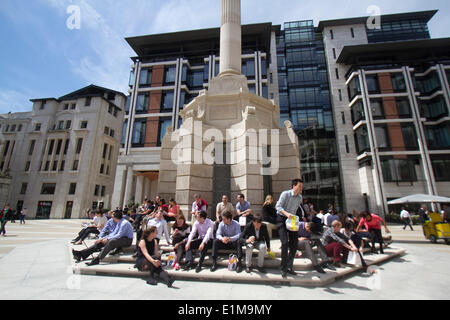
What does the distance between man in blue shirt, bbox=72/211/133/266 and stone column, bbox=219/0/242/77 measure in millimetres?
9841

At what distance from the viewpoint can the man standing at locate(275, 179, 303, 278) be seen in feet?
15.9

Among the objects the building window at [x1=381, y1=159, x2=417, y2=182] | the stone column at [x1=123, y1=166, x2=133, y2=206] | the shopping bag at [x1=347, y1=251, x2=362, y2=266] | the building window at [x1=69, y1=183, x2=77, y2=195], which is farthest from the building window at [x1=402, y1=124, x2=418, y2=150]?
the building window at [x1=69, y1=183, x2=77, y2=195]

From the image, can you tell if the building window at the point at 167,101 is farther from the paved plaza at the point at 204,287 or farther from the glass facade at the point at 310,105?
the paved plaza at the point at 204,287

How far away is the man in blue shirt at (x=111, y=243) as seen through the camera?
6078 millimetres

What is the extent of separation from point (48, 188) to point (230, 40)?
148 feet

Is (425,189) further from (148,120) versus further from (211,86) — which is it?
(148,120)

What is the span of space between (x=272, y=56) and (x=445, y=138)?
3195 cm

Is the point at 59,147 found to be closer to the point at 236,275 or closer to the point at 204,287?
the point at 204,287

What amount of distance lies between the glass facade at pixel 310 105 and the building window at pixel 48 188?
4552 centimetres

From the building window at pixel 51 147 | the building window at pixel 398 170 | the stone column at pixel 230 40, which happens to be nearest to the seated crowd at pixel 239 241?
the stone column at pixel 230 40

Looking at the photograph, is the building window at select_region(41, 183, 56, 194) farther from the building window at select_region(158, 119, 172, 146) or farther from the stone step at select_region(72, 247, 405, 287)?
the stone step at select_region(72, 247, 405, 287)

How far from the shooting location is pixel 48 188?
3959cm

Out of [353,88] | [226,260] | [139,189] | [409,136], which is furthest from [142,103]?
[409,136]

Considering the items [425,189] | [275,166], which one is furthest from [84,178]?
[425,189]
